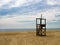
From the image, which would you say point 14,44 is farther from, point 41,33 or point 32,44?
point 41,33

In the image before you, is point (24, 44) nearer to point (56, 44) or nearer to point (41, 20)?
point (56, 44)

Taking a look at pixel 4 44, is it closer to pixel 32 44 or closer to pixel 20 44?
pixel 20 44

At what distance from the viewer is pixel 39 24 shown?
1727cm

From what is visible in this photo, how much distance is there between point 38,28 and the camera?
58.1 ft

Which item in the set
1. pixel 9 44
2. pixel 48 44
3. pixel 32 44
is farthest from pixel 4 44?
pixel 48 44

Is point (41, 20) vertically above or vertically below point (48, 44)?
above

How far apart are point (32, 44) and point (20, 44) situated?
86 cm

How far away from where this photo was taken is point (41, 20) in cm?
1709

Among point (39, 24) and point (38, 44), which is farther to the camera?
point (39, 24)

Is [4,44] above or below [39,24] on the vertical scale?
below

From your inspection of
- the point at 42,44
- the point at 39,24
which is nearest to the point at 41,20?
the point at 39,24

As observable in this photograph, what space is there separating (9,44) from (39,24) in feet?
19.1

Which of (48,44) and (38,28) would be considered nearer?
(48,44)

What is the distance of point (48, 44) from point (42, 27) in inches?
230
